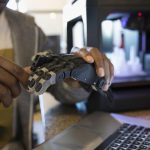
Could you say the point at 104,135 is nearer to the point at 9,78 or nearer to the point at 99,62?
the point at 99,62

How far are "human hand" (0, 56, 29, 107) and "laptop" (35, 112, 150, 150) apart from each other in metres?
0.15

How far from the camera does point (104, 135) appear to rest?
65 centimetres

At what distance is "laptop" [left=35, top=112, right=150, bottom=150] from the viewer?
0.58 metres

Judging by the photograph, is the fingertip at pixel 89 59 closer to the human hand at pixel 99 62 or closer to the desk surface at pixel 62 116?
the human hand at pixel 99 62

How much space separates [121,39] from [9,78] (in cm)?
73

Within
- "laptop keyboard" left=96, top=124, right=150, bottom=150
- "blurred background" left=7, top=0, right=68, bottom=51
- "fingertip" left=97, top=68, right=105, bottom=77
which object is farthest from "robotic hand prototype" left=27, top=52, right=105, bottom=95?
"blurred background" left=7, top=0, right=68, bottom=51

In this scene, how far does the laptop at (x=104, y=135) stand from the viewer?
58 cm

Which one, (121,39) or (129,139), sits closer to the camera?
(129,139)

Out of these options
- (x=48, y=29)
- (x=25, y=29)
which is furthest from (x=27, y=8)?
(x=25, y=29)

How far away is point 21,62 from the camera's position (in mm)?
867

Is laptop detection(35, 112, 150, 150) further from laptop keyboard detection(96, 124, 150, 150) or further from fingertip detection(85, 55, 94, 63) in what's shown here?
fingertip detection(85, 55, 94, 63)

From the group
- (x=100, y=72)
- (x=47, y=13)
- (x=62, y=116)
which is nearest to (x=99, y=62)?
(x=100, y=72)

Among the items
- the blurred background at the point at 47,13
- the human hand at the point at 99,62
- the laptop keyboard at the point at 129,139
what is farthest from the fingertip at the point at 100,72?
the blurred background at the point at 47,13

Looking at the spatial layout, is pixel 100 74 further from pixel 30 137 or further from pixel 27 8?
pixel 27 8
